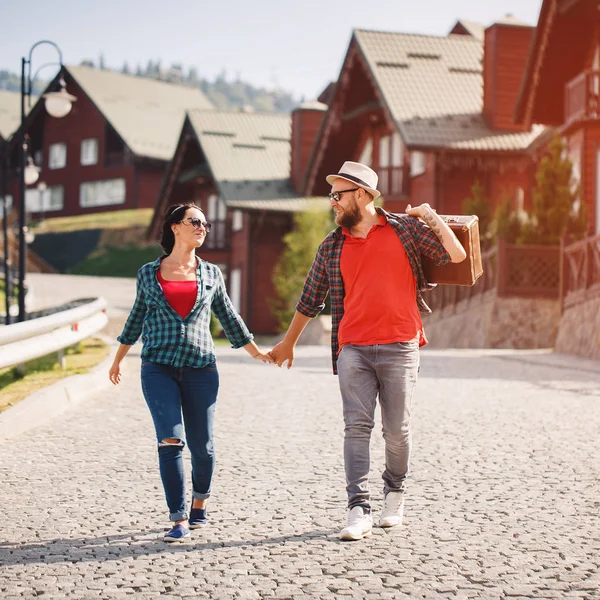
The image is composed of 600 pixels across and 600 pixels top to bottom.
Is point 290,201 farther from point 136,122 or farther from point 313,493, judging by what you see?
point 313,493

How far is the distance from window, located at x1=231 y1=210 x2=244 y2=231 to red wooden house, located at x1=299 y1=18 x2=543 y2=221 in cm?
843

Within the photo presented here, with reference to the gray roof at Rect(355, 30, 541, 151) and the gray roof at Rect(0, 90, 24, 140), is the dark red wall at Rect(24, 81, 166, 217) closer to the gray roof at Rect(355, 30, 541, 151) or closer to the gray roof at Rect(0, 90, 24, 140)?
the gray roof at Rect(0, 90, 24, 140)

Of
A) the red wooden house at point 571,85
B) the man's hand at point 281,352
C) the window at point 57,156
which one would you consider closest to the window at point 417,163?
the red wooden house at point 571,85

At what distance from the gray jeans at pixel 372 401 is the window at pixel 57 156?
67262 millimetres

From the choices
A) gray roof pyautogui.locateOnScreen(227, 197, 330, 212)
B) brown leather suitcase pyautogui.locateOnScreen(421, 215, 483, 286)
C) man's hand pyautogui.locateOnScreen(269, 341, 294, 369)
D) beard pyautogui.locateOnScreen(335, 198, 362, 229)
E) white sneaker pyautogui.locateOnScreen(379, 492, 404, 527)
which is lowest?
white sneaker pyautogui.locateOnScreen(379, 492, 404, 527)

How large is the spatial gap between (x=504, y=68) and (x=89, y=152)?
39843 millimetres

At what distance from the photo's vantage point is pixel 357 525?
5.79 m

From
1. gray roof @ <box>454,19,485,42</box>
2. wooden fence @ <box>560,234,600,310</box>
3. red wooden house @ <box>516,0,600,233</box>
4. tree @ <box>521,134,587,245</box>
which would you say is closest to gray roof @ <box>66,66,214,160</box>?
gray roof @ <box>454,19,485,42</box>

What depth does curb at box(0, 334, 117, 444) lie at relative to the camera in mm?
9711

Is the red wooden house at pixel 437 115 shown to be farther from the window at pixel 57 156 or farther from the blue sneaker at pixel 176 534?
the window at pixel 57 156

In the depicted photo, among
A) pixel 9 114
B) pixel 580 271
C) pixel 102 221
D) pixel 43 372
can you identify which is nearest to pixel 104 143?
pixel 102 221

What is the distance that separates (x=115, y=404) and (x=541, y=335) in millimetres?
15048

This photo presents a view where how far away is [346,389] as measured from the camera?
6.10 m

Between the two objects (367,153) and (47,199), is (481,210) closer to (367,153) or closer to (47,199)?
(367,153)
